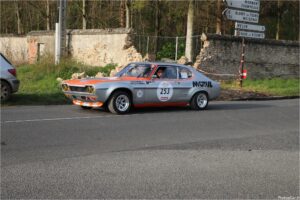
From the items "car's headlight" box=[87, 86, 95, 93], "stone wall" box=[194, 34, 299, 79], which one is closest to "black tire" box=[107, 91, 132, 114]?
"car's headlight" box=[87, 86, 95, 93]

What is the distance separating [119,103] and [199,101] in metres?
3.06

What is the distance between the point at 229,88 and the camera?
70.5 ft

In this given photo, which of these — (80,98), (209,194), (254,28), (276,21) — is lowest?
(209,194)

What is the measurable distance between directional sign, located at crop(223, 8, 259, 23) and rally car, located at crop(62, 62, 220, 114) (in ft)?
28.0

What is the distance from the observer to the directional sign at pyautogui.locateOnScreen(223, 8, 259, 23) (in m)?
22.1

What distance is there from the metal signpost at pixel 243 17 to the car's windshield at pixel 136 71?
10171 mm

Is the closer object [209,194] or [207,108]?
[209,194]

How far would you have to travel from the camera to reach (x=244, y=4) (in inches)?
899

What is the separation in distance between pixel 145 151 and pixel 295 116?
7.11 metres

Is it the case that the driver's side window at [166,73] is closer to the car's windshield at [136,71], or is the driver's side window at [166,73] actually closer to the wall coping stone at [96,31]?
the car's windshield at [136,71]

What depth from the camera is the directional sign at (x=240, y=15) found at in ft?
72.4

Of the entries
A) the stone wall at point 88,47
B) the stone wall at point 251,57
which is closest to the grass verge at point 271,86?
the stone wall at point 251,57

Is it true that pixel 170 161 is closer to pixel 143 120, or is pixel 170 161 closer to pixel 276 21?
pixel 143 120

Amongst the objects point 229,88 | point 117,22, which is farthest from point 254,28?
point 117,22
